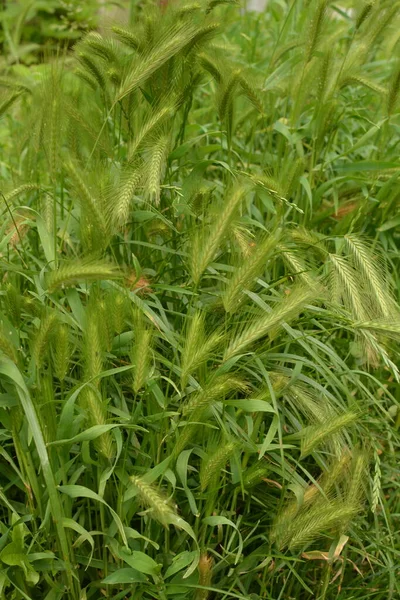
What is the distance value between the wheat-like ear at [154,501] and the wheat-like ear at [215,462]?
0.10 m

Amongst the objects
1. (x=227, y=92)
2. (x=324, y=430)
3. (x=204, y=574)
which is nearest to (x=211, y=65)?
(x=227, y=92)

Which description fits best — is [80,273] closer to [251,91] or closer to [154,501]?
[154,501]

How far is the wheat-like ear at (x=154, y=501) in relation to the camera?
61.6 inches

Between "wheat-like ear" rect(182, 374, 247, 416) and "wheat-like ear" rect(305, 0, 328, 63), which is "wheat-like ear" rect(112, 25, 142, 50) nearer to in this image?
"wheat-like ear" rect(305, 0, 328, 63)

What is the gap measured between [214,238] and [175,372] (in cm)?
36

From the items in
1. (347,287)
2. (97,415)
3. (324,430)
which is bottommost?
(324,430)

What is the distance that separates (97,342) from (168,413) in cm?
22

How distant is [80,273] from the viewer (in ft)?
5.28

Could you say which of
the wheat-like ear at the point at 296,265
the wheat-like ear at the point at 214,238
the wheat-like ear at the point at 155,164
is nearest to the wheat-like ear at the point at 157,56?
the wheat-like ear at the point at 155,164

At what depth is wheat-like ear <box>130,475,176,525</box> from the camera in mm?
1565

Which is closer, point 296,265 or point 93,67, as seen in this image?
point 296,265

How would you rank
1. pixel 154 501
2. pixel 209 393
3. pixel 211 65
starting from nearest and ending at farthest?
pixel 154 501 → pixel 209 393 → pixel 211 65

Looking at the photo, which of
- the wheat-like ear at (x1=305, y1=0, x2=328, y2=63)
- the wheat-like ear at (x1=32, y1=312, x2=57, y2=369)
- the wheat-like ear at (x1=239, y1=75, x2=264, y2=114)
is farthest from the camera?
the wheat-like ear at (x1=305, y1=0, x2=328, y2=63)

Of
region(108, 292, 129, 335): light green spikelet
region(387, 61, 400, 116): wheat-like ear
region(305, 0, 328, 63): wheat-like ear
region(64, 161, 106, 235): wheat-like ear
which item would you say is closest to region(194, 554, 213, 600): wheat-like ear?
region(108, 292, 129, 335): light green spikelet
